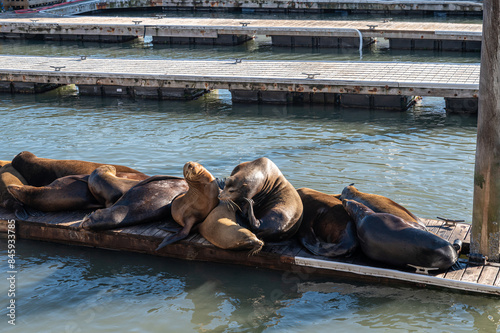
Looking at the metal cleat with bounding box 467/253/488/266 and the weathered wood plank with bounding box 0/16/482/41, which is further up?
the weathered wood plank with bounding box 0/16/482/41

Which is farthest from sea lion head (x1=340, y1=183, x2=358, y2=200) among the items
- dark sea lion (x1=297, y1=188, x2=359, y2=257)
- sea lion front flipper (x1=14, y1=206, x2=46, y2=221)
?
sea lion front flipper (x1=14, y1=206, x2=46, y2=221)

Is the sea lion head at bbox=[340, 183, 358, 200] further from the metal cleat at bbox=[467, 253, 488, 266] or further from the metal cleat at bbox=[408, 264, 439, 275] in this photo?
the metal cleat at bbox=[467, 253, 488, 266]

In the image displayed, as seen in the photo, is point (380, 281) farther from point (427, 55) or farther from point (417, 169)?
point (427, 55)

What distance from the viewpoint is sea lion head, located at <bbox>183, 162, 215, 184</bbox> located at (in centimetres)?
659

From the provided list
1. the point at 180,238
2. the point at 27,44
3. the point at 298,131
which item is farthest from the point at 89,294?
the point at 27,44

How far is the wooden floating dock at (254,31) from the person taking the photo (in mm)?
18812

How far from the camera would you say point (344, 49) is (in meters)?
19.7

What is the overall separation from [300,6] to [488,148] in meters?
22.1

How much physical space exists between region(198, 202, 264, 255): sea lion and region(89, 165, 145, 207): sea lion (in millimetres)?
1167

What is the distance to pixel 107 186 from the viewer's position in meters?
7.47

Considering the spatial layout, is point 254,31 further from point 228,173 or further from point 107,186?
point 107,186

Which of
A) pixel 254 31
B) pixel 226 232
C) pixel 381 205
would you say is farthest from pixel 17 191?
pixel 254 31

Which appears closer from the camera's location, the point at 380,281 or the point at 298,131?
the point at 380,281

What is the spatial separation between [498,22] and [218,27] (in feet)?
53.1
